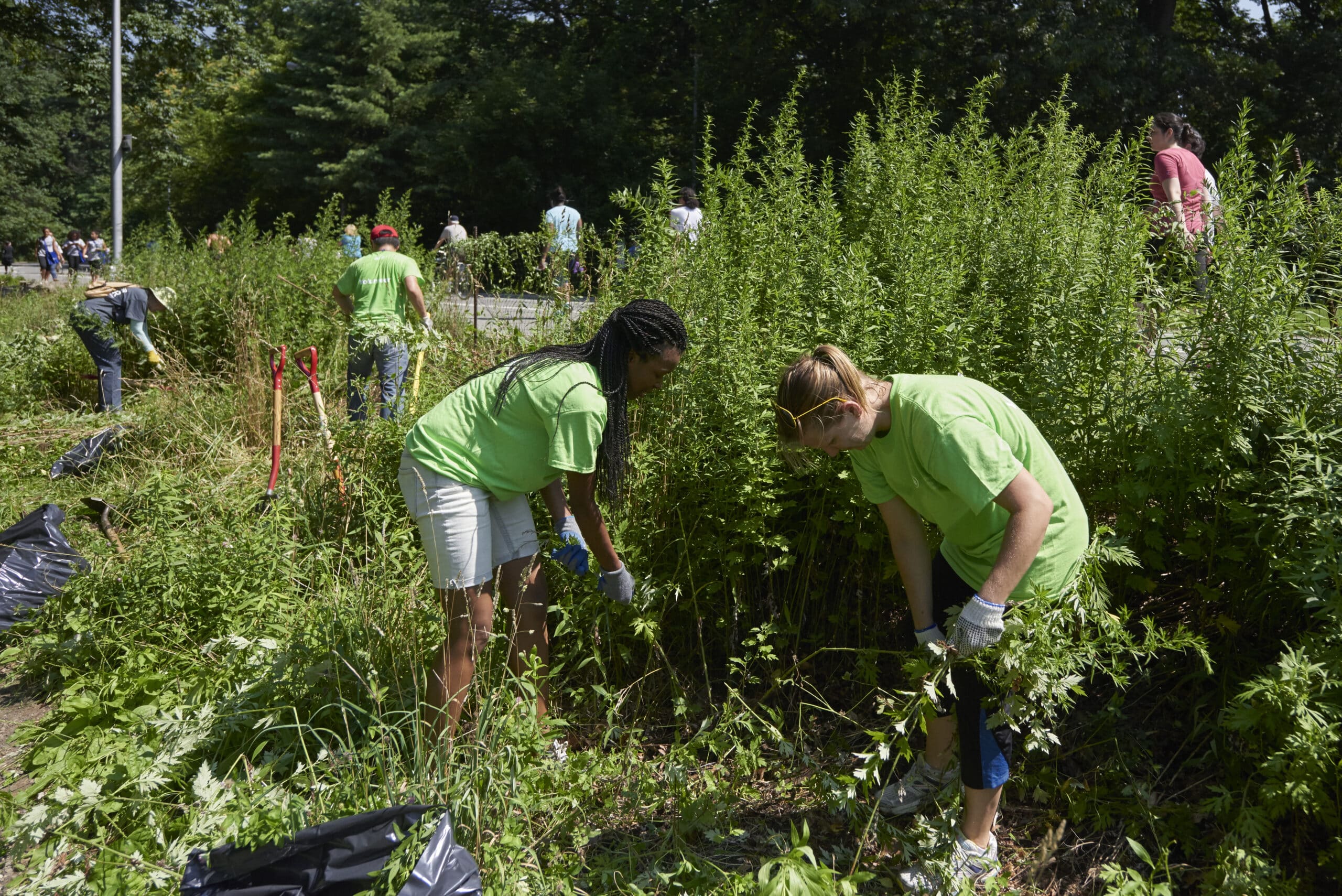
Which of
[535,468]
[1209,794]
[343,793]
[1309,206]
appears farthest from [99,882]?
[1309,206]

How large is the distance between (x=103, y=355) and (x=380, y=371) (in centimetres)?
335

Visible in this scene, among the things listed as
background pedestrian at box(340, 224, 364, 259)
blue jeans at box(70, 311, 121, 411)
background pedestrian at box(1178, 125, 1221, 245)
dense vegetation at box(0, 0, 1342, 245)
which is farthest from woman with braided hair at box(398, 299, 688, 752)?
dense vegetation at box(0, 0, 1342, 245)

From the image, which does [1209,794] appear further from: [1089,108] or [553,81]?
[553,81]

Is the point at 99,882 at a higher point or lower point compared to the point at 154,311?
lower

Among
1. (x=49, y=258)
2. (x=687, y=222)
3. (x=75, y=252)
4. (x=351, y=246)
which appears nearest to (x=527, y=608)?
(x=687, y=222)

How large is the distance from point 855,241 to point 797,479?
1.46 m

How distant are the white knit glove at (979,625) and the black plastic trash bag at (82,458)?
5.81 metres

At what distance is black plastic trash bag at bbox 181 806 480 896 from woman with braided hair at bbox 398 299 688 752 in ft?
1.61

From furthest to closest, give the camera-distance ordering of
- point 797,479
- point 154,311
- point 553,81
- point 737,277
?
point 553,81 → point 154,311 → point 737,277 → point 797,479

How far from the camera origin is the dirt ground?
3504 millimetres

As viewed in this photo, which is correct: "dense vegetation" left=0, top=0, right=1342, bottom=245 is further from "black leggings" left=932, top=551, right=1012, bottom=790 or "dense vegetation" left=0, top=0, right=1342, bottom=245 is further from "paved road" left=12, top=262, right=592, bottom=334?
"black leggings" left=932, top=551, right=1012, bottom=790

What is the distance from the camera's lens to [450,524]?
10.0 feet

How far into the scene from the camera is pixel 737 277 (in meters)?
4.16

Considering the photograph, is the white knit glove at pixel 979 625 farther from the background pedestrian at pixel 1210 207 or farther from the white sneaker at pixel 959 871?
the background pedestrian at pixel 1210 207
